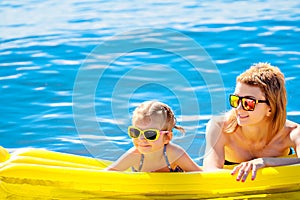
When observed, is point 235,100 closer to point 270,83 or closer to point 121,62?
point 270,83

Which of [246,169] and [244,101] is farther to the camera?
[244,101]

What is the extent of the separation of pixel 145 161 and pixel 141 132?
232 millimetres

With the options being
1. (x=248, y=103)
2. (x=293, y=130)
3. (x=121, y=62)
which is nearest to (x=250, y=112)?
(x=248, y=103)

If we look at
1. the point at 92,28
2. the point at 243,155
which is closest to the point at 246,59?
the point at 92,28

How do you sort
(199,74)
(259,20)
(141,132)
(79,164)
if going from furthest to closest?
(259,20) < (199,74) < (79,164) < (141,132)

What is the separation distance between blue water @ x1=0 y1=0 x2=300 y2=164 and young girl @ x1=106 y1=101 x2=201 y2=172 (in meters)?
1.37

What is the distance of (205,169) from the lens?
14.3 feet

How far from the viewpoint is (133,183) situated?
399 centimetres

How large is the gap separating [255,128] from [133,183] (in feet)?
3.07

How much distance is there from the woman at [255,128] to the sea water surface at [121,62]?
961 millimetres

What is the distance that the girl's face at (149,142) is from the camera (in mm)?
4043

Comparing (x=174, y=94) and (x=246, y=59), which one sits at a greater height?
(x=246, y=59)

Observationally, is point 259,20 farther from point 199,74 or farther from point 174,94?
point 174,94

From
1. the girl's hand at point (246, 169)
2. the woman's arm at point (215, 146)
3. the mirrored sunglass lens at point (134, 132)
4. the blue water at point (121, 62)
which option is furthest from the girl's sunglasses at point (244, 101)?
the blue water at point (121, 62)
